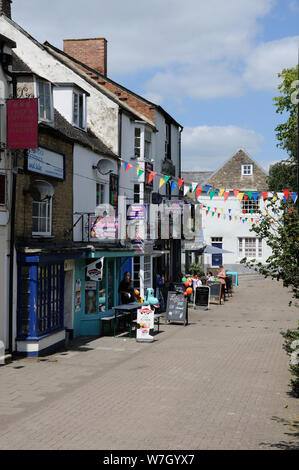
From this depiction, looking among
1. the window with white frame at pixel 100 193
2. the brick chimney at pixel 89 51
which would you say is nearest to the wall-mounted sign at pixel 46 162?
the window with white frame at pixel 100 193

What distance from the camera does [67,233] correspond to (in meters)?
17.8

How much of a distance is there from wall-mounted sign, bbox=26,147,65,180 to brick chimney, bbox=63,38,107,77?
41.1 ft

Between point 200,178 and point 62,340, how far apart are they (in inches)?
1879

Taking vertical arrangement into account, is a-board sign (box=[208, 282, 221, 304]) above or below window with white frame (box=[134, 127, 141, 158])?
below

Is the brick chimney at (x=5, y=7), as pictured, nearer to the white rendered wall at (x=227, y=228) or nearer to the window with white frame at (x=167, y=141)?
the window with white frame at (x=167, y=141)

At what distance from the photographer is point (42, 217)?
16.2 m

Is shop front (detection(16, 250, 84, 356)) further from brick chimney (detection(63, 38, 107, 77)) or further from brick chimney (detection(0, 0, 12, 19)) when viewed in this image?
brick chimney (detection(63, 38, 107, 77))

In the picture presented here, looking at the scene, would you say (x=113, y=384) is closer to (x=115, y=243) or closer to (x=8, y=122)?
(x=8, y=122)

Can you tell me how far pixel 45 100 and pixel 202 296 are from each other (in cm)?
1395

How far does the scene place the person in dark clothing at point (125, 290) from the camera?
20.9 meters

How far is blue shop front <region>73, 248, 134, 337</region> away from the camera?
18531mm

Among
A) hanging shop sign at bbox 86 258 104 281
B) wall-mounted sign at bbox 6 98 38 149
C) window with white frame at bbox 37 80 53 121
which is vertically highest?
window with white frame at bbox 37 80 53 121

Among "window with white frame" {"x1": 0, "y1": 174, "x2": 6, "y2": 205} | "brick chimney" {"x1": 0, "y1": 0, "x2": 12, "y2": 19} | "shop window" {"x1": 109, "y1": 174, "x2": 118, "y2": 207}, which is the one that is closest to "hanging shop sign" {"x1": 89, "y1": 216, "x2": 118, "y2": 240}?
"shop window" {"x1": 109, "y1": 174, "x2": 118, "y2": 207}
